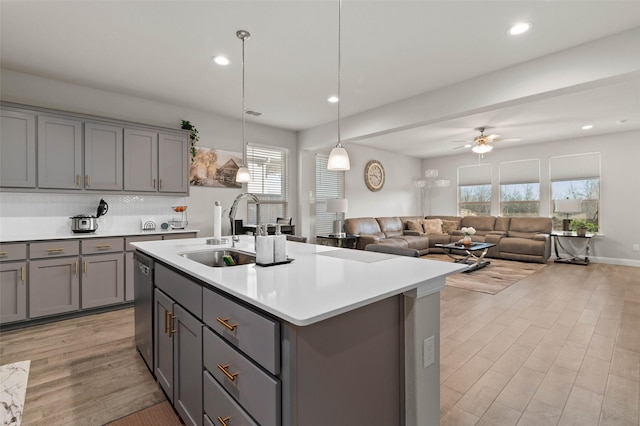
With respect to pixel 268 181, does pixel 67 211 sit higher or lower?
lower

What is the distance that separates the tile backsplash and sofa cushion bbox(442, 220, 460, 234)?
6.70 metres

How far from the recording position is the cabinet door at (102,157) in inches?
141

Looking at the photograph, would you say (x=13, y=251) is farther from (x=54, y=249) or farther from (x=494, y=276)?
(x=494, y=276)

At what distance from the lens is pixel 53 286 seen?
325cm

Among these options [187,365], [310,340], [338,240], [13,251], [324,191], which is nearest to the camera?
[310,340]

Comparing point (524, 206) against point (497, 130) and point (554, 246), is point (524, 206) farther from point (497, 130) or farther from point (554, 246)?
point (497, 130)

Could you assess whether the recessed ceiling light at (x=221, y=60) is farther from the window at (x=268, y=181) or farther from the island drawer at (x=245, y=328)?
the island drawer at (x=245, y=328)

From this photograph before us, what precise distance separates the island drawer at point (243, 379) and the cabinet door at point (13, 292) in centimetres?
296

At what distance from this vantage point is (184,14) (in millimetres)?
2473

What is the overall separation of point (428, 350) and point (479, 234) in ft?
23.2

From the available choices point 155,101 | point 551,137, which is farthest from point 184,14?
point 551,137

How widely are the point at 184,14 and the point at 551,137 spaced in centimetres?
759

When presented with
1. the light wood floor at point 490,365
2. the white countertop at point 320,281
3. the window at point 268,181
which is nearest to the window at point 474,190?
the light wood floor at point 490,365

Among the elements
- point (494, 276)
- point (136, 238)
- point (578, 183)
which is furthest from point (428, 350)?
point (578, 183)
